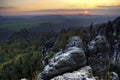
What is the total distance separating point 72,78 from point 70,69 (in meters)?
4.18

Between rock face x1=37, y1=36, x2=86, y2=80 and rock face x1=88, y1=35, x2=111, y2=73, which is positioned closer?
rock face x1=37, y1=36, x2=86, y2=80

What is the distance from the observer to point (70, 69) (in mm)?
28203

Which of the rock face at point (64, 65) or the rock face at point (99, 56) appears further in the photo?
the rock face at point (99, 56)

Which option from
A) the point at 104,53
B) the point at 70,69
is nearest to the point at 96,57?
the point at 104,53

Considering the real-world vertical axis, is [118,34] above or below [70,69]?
below

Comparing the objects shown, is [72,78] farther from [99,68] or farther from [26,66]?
[26,66]

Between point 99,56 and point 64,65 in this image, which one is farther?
point 99,56

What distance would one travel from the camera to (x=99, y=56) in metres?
38.1

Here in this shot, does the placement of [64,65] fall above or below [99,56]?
above

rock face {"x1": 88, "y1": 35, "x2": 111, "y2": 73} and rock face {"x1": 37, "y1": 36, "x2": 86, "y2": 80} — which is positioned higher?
rock face {"x1": 37, "y1": 36, "x2": 86, "y2": 80}

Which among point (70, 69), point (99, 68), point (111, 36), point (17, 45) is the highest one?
point (70, 69)

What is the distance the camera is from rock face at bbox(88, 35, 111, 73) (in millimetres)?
36631

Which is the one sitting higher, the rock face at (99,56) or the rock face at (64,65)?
the rock face at (64,65)

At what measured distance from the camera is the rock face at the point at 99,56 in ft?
120
